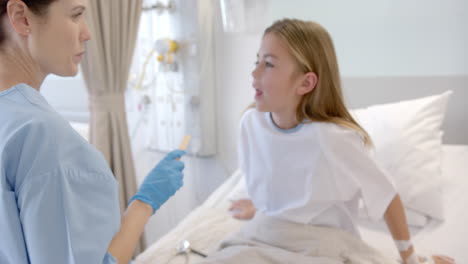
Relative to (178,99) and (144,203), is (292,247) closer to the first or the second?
(144,203)

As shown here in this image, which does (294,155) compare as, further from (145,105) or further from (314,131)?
(145,105)

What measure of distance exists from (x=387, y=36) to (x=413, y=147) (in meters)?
0.59

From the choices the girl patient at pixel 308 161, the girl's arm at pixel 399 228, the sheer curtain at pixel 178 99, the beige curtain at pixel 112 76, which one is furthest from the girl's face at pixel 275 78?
the sheer curtain at pixel 178 99

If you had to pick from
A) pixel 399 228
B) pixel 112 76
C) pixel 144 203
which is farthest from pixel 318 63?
pixel 112 76

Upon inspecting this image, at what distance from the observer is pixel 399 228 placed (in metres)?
1.14

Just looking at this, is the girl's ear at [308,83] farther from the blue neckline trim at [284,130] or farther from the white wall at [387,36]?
the white wall at [387,36]

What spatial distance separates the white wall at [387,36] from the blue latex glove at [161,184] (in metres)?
1.16

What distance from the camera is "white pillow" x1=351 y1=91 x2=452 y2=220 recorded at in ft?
4.73

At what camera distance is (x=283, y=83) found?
1.21 meters

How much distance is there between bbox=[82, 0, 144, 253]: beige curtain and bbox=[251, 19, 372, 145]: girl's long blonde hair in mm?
922

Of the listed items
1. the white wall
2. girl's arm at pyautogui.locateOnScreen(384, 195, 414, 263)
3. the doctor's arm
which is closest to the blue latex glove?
the doctor's arm

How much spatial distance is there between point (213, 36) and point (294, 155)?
3.98ft

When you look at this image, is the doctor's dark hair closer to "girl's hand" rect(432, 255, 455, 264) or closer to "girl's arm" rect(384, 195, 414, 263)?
"girl's arm" rect(384, 195, 414, 263)

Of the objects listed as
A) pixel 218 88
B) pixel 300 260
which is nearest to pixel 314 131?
pixel 300 260
